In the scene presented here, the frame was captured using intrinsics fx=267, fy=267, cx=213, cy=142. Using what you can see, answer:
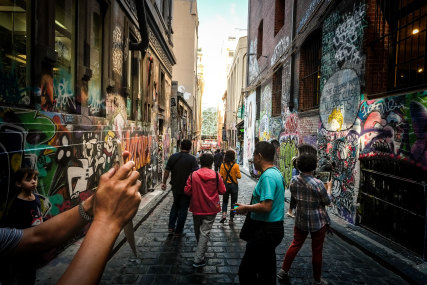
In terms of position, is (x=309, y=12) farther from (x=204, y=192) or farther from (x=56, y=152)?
(x=56, y=152)

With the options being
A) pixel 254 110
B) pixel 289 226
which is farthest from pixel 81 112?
pixel 254 110

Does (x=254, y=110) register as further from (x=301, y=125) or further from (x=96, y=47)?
(x=96, y=47)

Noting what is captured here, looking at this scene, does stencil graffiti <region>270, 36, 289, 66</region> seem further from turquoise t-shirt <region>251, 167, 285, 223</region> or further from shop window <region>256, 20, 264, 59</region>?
turquoise t-shirt <region>251, 167, 285, 223</region>

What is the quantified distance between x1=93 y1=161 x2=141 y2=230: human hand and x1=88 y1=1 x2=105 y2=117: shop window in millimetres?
5090

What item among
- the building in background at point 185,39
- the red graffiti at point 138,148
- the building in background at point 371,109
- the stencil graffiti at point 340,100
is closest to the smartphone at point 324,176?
the building in background at point 371,109

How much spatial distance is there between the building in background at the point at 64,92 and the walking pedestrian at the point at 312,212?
12.5 ft

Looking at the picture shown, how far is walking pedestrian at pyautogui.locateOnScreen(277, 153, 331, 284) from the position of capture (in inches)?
142

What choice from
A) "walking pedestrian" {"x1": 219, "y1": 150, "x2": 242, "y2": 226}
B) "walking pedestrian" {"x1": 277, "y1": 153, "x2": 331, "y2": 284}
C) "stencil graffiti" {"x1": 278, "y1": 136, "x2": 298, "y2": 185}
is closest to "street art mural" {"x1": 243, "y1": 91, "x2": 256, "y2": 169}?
"stencil graffiti" {"x1": 278, "y1": 136, "x2": 298, "y2": 185}

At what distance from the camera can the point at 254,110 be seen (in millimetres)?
20531

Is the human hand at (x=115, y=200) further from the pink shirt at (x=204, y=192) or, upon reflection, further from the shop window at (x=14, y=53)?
the pink shirt at (x=204, y=192)

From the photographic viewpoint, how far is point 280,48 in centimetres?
1441

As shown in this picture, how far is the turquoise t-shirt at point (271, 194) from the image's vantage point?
3039mm

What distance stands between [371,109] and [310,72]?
5.34 m

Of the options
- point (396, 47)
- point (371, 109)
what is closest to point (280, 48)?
point (396, 47)
